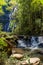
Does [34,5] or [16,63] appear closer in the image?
[16,63]

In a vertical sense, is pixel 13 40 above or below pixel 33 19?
below

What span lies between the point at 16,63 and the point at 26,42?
36.3 feet

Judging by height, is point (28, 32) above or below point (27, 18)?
below

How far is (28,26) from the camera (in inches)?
848

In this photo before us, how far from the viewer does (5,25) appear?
1160 inches

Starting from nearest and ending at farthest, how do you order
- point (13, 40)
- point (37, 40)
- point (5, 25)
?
point (13, 40), point (37, 40), point (5, 25)

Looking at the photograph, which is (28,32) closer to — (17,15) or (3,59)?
(17,15)

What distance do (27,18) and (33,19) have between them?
79cm

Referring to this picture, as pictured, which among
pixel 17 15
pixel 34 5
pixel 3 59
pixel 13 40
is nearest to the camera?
pixel 3 59

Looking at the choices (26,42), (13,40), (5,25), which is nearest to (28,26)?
(26,42)

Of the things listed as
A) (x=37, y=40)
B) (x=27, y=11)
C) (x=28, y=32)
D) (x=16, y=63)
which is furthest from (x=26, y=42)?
(x=16, y=63)

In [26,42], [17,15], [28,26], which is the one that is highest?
[17,15]

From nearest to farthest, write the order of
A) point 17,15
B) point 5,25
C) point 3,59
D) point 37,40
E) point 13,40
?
1. point 3,59
2. point 13,40
3. point 37,40
4. point 17,15
5. point 5,25

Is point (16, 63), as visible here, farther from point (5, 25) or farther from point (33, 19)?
point (5, 25)
